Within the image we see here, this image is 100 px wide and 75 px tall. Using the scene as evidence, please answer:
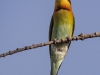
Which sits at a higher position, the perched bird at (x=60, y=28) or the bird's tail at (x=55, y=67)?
the perched bird at (x=60, y=28)

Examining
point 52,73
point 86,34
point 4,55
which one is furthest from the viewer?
point 52,73

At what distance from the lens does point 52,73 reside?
311cm

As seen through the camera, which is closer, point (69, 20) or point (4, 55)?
point (4, 55)

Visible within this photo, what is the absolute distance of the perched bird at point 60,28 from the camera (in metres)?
3.18

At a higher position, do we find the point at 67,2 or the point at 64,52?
the point at 67,2

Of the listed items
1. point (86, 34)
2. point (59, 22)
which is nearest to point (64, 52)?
point (59, 22)

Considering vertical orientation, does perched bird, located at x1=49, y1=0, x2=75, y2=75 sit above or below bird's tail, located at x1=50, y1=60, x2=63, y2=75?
above

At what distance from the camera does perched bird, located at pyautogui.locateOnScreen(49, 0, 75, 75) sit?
3.18 metres

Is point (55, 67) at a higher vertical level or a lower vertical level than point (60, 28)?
lower

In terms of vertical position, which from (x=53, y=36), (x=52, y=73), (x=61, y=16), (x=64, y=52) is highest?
(x=61, y=16)

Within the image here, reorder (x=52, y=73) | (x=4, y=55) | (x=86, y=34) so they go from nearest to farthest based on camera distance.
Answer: (x=4, y=55)
(x=86, y=34)
(x=52, y=73)

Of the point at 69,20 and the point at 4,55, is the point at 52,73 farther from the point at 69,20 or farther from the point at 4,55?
the point at 4,55

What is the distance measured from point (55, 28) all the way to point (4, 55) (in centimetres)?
171

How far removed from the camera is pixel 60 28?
10.5 ft
